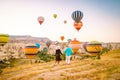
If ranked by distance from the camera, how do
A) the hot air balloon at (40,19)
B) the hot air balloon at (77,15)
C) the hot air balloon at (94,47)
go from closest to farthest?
the hot air balloon at (94,47) → the hot air balloon at (77,15) → the hot air balloon at (40,19)

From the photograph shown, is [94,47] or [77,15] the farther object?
[77,15]

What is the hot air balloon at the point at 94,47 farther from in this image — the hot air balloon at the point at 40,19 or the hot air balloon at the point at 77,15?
the hot air balloon at the point at 40,19

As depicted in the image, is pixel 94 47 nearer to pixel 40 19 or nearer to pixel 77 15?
pixel 77 15

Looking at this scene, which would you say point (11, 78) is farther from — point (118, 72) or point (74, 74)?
point (118, 72)

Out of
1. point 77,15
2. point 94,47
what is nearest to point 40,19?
point 77,15

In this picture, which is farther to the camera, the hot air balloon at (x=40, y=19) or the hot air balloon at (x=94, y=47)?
the hot air balloon at (x=40, y=19)

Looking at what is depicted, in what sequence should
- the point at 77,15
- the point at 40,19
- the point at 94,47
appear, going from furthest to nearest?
1. the point at 40,19
2. the point at 77,15
3. the point at 94,47

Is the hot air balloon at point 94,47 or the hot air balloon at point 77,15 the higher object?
the hot air balloon at point 77,15

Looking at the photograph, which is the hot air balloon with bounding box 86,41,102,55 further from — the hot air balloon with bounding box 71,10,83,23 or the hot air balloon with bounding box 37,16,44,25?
the hot air balloon with bounding box 37,16,44,25

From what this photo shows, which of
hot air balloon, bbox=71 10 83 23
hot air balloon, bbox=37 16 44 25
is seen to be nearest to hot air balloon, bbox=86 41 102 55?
hot air balloon, bbox=71 10 83 23

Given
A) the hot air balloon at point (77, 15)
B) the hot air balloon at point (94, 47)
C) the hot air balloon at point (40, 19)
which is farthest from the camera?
the hot air balloon at point (40, 19)

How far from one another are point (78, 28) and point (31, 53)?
7.22m

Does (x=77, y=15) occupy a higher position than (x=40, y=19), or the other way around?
(x=40, y=19)

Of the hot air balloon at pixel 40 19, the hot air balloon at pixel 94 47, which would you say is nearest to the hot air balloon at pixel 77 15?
the hot air balloon at pixel 94 47
